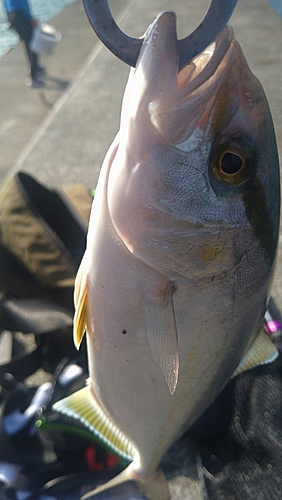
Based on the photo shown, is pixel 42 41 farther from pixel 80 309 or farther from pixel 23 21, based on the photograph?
pixel 80 309

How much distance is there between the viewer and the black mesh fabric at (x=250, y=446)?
4.56 ft

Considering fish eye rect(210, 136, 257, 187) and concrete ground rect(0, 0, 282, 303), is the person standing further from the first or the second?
fish eye rect(210, 136, 257, 187)

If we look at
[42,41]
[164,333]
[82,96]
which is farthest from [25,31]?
[164,333]

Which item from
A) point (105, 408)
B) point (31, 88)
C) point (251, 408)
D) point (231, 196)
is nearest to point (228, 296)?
point (231, 196)

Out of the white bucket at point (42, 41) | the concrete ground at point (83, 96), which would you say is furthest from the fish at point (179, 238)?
the white bucket at point (42, 41)

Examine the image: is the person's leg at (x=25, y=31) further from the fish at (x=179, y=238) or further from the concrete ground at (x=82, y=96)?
the fish at (x=179, y=238)

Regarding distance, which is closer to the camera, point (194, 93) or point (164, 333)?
point (194, 93)

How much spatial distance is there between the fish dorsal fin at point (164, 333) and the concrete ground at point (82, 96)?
3.15 ft

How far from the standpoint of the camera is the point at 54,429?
1.60 metres

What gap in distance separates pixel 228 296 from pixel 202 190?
30 centimetres

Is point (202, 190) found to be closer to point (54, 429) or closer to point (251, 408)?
point (251, 408)

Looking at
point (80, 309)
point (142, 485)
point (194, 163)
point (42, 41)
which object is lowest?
point (42, 41)

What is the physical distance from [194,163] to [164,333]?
0.41m

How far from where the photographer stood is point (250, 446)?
147cm
